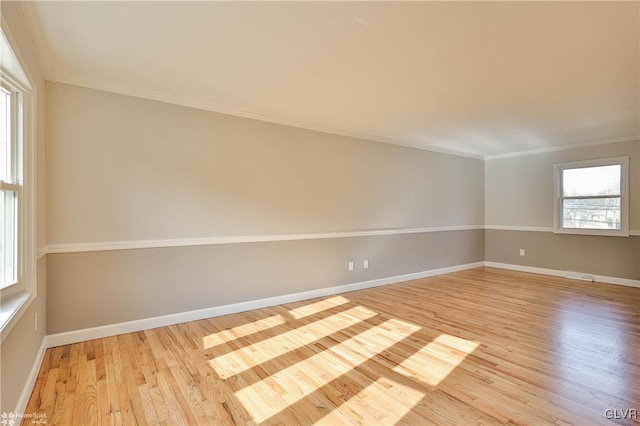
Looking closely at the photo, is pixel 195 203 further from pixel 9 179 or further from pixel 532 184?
pixel 532 184

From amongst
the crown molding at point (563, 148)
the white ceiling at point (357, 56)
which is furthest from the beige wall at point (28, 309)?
the crown molding at point (563, 148)

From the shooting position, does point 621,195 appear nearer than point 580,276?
Yes

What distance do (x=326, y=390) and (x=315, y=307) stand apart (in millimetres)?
1755

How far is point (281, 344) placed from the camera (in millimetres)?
2807

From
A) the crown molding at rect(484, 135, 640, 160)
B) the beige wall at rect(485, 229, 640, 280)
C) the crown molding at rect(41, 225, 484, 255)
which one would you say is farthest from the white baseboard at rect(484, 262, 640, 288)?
the crown molding at rect(41, 225, 484, 255)

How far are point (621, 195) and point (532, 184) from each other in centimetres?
124

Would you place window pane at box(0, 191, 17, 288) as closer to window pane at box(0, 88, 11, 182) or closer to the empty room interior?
the empty room interior

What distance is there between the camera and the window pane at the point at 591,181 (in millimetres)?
5094

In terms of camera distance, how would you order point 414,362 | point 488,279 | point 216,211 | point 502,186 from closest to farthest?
point 414,362
point 216,211
point 488,279
point 502,186

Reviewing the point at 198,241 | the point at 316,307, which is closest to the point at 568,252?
the point at 316,307

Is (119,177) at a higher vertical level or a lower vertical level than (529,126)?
lower

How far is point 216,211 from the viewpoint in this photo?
3.51 metres

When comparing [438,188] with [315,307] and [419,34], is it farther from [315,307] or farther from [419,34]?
[419,34]

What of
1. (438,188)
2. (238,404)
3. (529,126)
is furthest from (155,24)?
(438,188)
